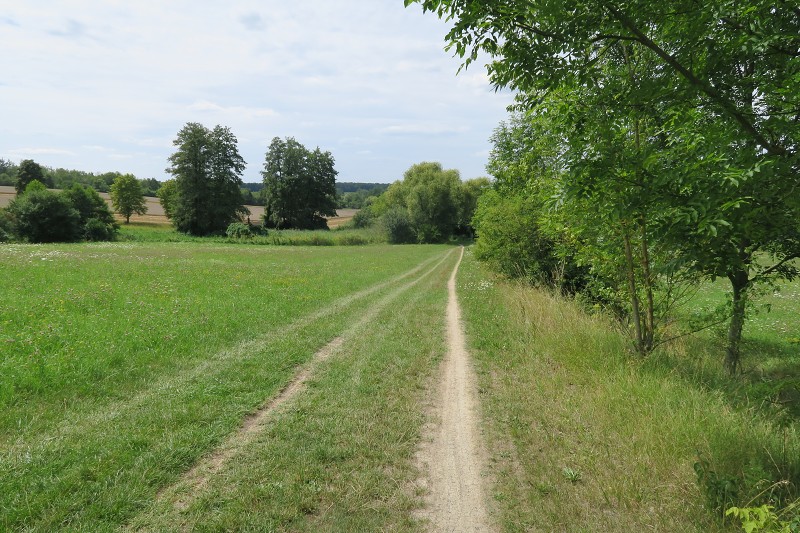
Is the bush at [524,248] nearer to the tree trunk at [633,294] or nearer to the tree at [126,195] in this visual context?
the tree trunk at [633,294]

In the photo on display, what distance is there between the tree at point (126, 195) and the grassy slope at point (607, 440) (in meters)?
92.5

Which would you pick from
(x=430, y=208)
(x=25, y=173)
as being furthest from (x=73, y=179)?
(x=430, y=208)

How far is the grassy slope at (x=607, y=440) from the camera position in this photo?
3639 millimetres

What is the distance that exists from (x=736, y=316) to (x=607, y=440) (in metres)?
3.89

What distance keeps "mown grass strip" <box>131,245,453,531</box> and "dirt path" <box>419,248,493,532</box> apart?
0.20m

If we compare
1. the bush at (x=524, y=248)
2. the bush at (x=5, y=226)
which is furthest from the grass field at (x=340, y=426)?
the bush at (x=5, y=226)

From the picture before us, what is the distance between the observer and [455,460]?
15.0ft

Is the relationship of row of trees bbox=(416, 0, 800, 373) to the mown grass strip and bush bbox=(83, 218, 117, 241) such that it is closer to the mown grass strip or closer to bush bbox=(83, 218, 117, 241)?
the mown grass strip

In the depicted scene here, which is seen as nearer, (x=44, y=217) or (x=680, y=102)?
(x=680, y=102)

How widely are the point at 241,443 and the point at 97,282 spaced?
44.7 ft

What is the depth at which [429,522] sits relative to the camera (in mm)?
3600

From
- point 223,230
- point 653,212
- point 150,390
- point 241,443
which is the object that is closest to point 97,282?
point 150,390

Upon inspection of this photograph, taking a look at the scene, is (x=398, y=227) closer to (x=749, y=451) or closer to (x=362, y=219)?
(x=362, y=219)

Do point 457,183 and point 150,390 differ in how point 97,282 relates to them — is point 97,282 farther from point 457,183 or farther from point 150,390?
point 457,183
